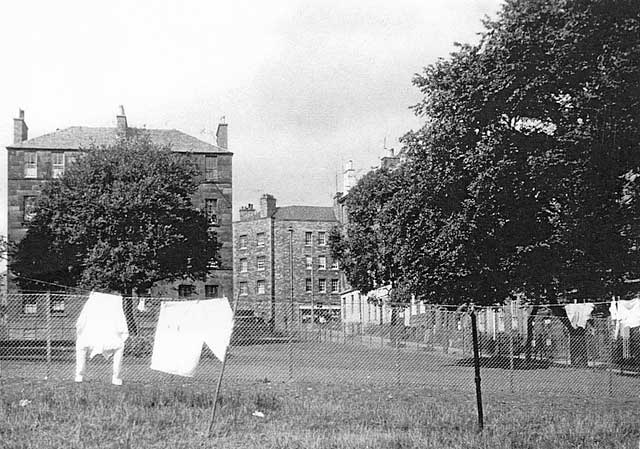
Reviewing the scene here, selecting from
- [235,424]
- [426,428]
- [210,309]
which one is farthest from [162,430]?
[426,428]

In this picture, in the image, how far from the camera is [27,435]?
1333 centimetres

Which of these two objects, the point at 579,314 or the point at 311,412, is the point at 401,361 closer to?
the point at 579,314

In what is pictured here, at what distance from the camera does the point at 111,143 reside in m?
79.0

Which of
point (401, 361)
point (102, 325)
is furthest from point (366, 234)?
point (102, 325)

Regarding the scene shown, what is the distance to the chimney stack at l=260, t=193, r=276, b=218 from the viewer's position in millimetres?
101500

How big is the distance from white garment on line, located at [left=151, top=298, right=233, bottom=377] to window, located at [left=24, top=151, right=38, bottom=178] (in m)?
64.5

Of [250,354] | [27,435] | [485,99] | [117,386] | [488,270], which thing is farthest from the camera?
[250,354]

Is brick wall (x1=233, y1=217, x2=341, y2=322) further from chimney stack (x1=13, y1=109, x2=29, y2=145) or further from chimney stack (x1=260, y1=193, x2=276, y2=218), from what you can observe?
chimney stack (x1=13, y1=109, x2=29, y2=145)

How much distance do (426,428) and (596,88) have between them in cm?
1656

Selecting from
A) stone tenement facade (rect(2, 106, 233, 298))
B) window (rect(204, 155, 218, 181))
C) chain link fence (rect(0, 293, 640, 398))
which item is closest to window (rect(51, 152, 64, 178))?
stone tenement facade (rect(2, 106, 233, 298))

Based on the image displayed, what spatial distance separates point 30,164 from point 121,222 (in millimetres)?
29973

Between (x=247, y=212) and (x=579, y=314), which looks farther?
(x=247, y=212)

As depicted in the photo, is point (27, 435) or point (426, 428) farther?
point (426, 428)

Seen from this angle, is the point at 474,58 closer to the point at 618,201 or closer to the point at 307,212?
the point at 618,201
